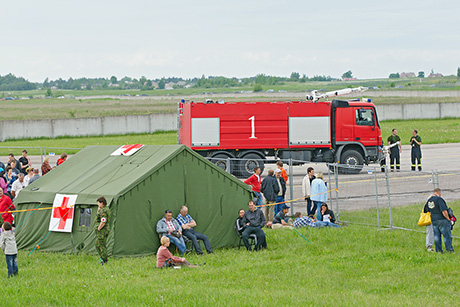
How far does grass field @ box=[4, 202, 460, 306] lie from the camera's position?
10.8 m

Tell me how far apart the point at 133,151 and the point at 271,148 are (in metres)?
12.3

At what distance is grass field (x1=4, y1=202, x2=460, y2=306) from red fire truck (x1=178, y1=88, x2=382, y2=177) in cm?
1240

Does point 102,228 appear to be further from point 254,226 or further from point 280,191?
point 280,191

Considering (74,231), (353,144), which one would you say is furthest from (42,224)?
(353,144)

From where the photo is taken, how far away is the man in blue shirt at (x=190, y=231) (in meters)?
14.9

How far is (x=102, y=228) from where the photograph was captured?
1394 cm

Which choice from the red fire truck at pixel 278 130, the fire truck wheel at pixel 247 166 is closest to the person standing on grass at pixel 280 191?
the fire truck wheel at pixel 247 166

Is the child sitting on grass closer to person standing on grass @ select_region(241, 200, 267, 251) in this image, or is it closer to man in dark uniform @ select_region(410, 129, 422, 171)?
person standing on grass @ select_region(241, 200, 267, 251)

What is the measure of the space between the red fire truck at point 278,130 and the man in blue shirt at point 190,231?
12302mm

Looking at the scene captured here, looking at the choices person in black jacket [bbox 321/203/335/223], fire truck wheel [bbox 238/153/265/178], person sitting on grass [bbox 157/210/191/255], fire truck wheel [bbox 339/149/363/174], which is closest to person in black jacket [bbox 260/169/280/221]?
person in black jacket [bbox 321/203/335/223]

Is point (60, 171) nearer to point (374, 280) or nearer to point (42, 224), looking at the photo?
point (42, 224)

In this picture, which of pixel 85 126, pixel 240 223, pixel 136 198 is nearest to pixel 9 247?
pixel 136 198

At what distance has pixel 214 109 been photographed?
1107 inches

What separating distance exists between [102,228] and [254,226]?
3600 mm
